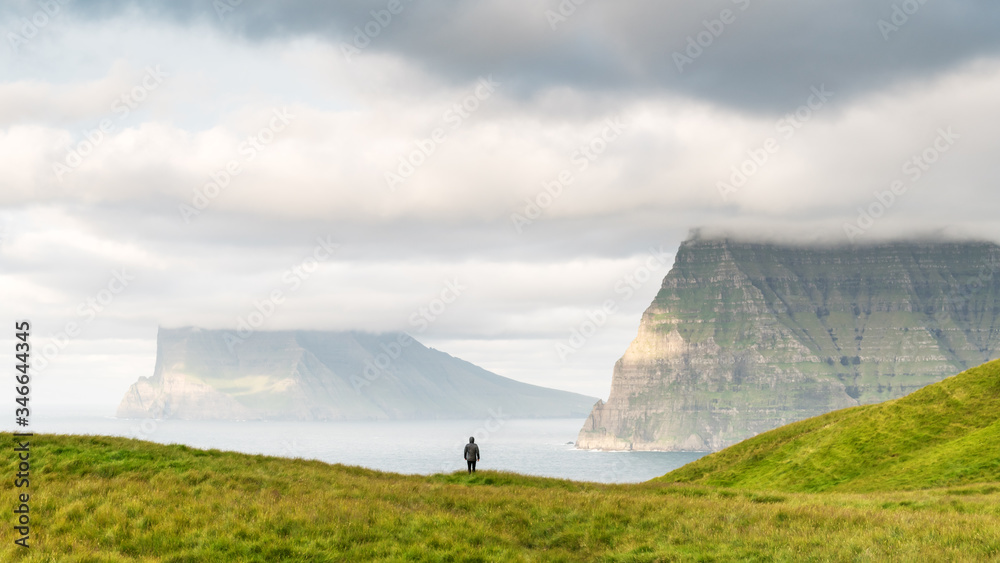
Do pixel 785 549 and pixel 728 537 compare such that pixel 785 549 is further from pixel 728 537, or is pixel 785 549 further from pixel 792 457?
pixel 792 457

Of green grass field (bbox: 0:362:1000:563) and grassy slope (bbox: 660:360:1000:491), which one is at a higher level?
grassy slope (bbox: 660:360:1000:491)

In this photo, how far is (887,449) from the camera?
177 feet

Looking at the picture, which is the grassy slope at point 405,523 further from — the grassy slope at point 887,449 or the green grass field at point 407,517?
the grassy slope at point 887,449

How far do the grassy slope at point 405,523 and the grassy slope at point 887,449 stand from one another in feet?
54.5

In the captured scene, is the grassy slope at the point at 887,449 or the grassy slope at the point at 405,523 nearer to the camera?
the grassy slope at the point at 405,523

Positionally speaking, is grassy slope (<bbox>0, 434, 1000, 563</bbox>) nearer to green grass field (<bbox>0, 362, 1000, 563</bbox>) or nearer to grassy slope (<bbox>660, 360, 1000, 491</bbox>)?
green grass field (<bbox>0, 362, 1000, 563</bbox>)

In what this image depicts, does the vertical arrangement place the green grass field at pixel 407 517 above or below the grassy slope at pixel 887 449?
below

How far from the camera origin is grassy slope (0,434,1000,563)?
65.5 ft

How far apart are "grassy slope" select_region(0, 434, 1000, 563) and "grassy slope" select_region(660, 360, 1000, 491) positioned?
16.6 metres

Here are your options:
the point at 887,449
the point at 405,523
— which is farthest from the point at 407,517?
the point at 887,449

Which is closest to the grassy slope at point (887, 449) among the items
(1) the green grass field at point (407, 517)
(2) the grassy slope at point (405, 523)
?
(1) the green grass field at point (407, 517)

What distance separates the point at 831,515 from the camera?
24.2 metres

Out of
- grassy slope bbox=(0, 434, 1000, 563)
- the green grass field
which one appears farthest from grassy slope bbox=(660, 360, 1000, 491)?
grassy slope bbox=(0, 434, 1000, 563)

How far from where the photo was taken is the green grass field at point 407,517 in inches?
789
